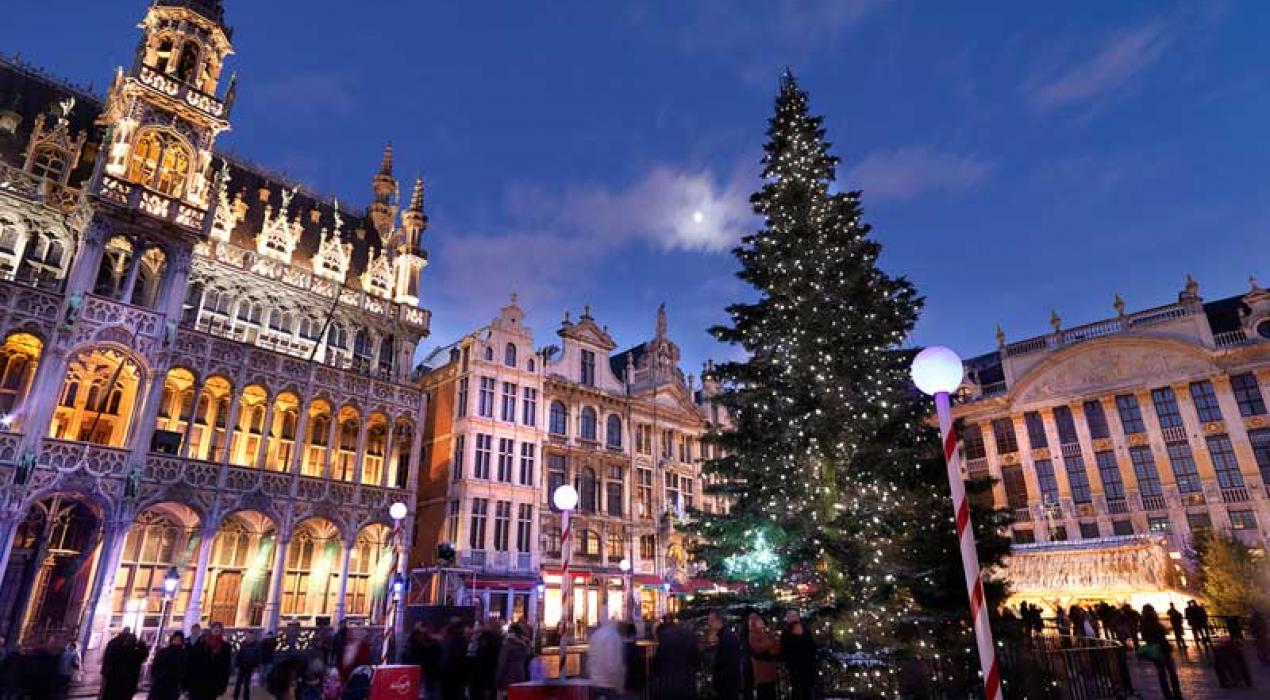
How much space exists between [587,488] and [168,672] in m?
30.6

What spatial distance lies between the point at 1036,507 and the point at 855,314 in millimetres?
38343

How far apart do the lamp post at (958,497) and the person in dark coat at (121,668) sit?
1319 centimetres

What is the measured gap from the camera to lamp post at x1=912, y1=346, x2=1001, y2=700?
5.87 m

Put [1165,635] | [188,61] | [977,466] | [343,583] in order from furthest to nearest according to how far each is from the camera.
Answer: [977,466] → [188,61] → [343,583] → [1165,635]

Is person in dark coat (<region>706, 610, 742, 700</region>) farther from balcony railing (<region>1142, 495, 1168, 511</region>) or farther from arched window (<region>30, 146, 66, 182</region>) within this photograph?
balcony railing (<region>1142, 495, 1168, 511</region>)

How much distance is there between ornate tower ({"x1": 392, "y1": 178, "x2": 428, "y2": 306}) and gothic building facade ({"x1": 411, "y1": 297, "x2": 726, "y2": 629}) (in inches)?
172

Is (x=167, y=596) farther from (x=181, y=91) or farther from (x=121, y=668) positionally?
(x=181, y=91)

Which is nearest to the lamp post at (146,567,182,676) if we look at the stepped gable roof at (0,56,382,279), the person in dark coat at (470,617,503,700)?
the stepped gable roof at (0,56,382,279)

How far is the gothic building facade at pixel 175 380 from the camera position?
22891mm

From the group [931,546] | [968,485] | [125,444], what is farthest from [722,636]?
[125,444]

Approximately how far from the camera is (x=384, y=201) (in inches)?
1612

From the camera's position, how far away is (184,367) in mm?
26094

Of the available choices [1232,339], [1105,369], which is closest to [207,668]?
[1105,369]

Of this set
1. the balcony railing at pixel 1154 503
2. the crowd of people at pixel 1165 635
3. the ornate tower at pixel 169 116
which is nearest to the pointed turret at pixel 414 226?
the ornate tower at pixel 169 116
